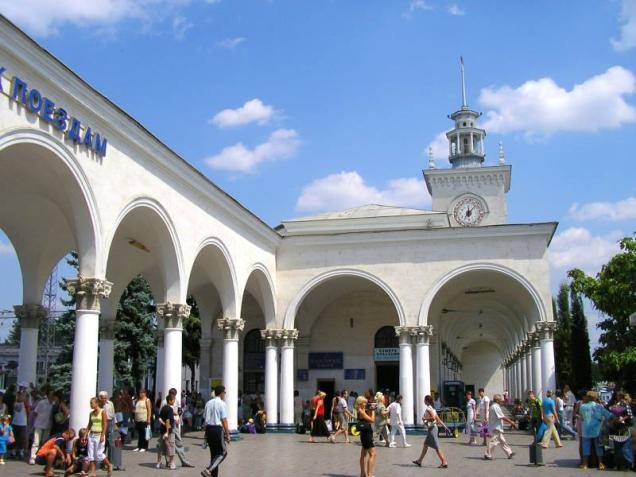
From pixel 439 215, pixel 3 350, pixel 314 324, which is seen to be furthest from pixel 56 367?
pixel 3 350

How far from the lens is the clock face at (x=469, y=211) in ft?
141

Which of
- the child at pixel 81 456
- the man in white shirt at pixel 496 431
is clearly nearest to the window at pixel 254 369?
the man in white shirt at pixel 496 431

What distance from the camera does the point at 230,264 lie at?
64.8 feet

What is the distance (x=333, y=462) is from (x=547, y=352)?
34.1ft

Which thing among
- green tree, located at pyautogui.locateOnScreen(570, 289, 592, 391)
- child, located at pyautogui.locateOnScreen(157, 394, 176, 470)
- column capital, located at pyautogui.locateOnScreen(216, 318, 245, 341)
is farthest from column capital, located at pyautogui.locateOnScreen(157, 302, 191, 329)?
green tree, located at pyautogui.locateOnScreen(570, 289, 592, 391)

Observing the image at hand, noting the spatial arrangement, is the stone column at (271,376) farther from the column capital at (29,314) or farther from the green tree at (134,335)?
the green tree at (134,335)

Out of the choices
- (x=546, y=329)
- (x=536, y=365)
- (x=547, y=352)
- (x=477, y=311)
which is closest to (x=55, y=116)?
(x=546, y=329)

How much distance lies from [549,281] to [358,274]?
600 cm

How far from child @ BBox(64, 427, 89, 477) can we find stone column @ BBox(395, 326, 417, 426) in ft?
41.7

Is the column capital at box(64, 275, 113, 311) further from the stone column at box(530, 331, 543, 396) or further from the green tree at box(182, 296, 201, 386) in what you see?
the green tree at box(182, 296, 201, 386)

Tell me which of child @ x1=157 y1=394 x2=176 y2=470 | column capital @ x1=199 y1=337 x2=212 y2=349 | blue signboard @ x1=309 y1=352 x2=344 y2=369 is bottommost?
child @ x1=157 y1=394 x2=176 y2=470

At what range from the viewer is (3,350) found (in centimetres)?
7100

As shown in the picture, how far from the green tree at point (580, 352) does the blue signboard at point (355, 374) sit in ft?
35.9

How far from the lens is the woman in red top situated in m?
19.5
